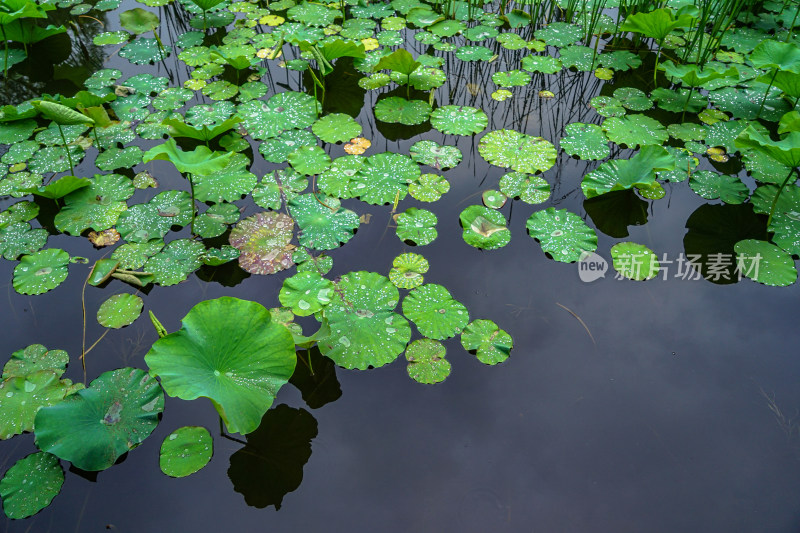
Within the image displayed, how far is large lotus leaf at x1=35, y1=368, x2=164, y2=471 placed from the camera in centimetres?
202

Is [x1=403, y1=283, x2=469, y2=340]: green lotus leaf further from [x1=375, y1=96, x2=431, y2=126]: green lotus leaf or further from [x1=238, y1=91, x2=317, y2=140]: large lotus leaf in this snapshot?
[x1=238, y1=91, x2=317, y2=140]: large lotus leaf

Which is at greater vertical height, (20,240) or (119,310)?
(20,240)

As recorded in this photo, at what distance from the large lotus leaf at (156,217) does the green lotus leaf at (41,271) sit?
340 millimetres

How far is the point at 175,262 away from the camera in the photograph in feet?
9.32

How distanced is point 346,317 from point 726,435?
1722 millimetres

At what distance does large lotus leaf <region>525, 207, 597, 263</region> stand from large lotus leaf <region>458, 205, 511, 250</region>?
155 millimetres

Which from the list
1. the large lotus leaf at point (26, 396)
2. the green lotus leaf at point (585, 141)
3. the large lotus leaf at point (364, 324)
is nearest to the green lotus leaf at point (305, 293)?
the large lotus leaf at point (364, 324)

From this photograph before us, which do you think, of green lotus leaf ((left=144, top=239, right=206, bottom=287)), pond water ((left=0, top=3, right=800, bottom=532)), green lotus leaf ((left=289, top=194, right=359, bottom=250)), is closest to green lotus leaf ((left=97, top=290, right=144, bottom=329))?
pond water ((left=0, top=3, right=800, bottom=532))

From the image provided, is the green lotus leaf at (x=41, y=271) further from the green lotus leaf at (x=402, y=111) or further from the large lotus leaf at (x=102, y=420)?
the green lotus leaf at (x=402, y=111)

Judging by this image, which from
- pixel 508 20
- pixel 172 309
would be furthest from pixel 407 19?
pixel 172 309

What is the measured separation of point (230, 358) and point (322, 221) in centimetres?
116

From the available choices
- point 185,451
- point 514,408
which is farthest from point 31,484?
point 514,408

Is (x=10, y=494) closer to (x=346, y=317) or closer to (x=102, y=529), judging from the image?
(x=102, y=529)

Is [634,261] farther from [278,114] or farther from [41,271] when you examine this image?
[41,271]
